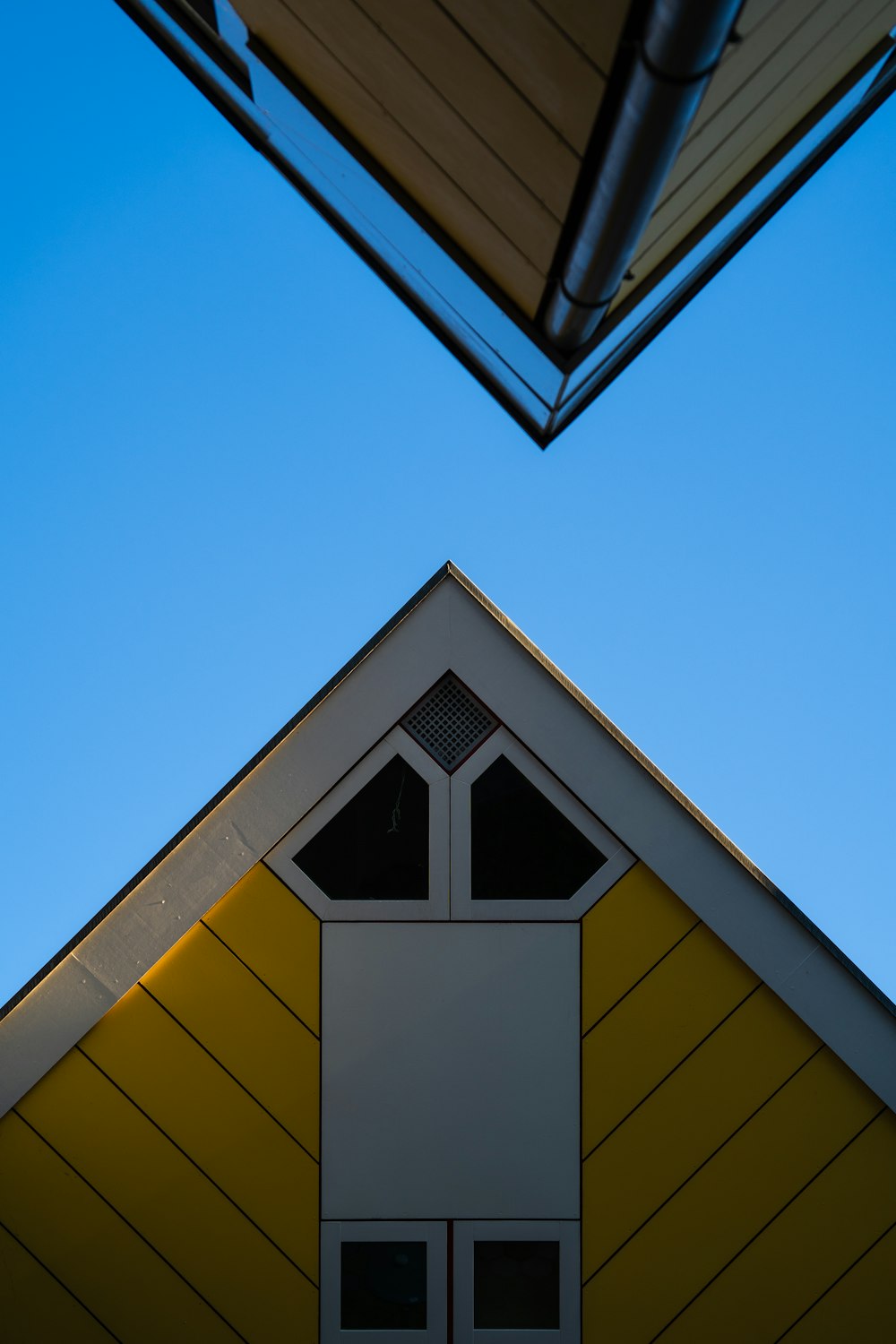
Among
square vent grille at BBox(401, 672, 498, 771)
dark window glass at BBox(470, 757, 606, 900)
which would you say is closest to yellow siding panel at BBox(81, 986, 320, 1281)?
dark window glass at BBox(470, 757, 606, 900)

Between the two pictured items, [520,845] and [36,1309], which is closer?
[36,1309]

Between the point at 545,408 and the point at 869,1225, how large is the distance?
418cm

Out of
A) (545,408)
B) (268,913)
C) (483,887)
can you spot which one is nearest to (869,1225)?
(483,887)

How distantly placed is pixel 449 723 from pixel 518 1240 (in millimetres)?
2471

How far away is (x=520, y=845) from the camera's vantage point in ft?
17.4

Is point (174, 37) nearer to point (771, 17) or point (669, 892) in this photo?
point (771, 17)

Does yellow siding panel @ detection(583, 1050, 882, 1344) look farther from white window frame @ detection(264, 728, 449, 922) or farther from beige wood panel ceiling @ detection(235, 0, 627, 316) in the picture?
beige wood panel ceiling @ detection(235, 0, 627, 316)

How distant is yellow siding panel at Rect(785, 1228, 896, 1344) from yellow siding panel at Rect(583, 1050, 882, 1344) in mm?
283

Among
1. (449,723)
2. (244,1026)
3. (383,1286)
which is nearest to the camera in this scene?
(383,1286)

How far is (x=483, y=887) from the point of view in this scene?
17.3 ft

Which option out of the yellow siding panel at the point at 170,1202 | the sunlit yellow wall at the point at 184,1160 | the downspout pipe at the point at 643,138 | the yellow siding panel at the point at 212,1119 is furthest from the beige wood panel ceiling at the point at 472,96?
the yellow siding panel at the point at 170,1202

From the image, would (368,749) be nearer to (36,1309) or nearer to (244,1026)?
(244,1026)

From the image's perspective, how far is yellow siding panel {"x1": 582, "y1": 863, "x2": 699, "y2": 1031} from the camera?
5188 mm

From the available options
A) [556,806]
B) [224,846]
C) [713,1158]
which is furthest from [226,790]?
[713,1158]
